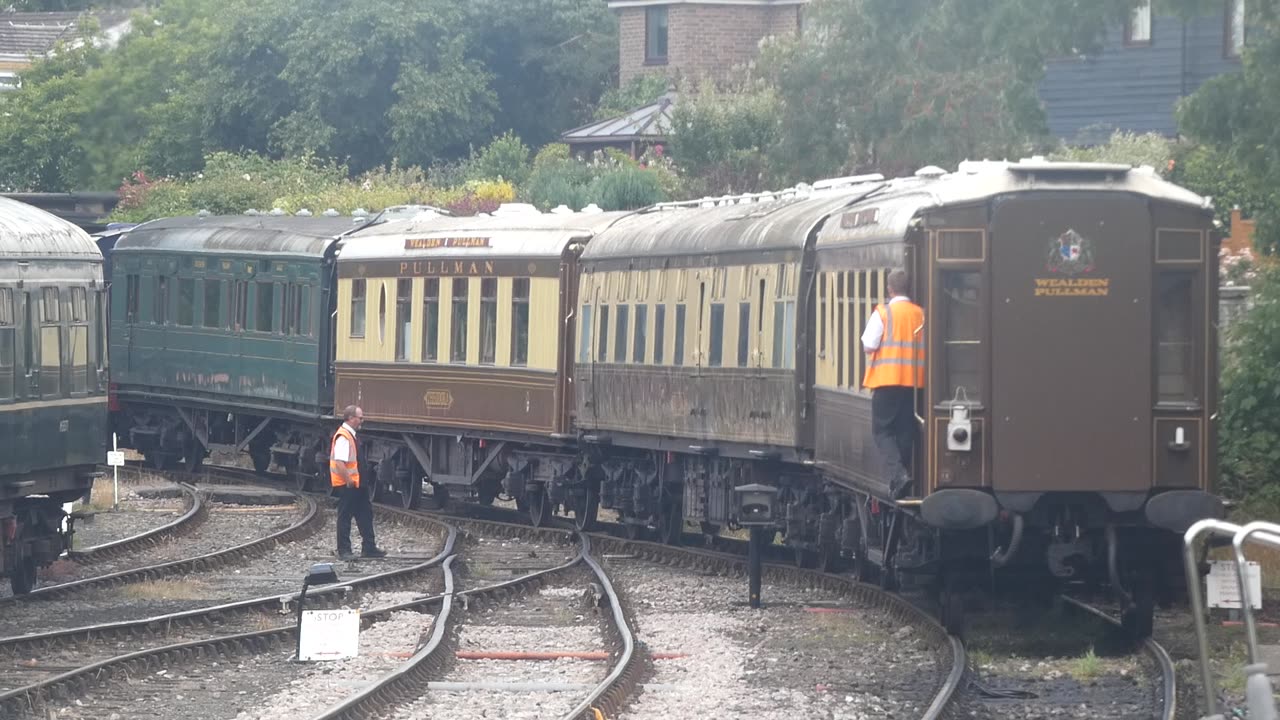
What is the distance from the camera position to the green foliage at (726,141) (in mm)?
42000

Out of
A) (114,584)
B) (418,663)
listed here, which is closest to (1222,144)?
(418,663)

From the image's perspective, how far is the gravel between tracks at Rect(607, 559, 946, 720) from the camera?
1253 cm

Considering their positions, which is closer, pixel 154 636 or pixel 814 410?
pixel 154 636

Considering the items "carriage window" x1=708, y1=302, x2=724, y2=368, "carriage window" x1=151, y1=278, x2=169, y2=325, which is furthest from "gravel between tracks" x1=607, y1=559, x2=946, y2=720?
"carriage window" x1=151, y1=278, x2=169, y2=325

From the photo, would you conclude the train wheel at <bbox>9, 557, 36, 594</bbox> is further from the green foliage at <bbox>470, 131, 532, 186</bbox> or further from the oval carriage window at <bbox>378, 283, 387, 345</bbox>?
the green foliage at <bbox>470, 131, 532, 186</bbox>

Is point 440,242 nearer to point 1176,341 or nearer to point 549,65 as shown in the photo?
point 1176,341

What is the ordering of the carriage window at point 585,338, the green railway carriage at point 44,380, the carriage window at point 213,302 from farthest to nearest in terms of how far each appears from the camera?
the carriage window at point 213,302 → the carriage window at point 585,338 → the green railway carriage at point 44,380

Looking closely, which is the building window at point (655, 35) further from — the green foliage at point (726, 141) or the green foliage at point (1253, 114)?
the green foliage at point (1253, 114)

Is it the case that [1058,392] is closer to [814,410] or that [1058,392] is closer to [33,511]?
[814,410]

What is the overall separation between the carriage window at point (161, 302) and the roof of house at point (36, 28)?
50629 millimetres

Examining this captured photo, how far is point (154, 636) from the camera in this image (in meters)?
15.5

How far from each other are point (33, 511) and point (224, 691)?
5.03m

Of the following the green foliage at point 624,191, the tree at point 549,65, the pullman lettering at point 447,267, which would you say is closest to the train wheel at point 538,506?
the pullman lettering at point 447,267

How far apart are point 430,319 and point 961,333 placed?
12.7 m
